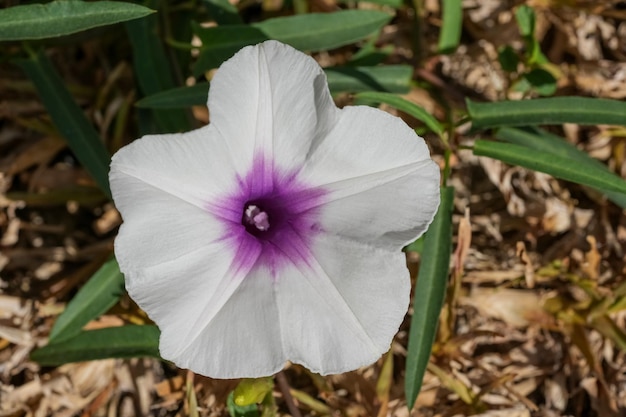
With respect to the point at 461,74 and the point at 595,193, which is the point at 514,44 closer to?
the point at 461,74

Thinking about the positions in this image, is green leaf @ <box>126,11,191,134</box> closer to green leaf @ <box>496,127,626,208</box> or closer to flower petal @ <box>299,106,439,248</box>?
flower petal @ <box>299,106,439,248</box>

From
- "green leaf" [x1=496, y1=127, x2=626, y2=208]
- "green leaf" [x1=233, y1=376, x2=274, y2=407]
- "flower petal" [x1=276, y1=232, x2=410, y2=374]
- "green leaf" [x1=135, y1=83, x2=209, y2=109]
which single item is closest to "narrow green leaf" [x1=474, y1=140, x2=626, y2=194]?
"green leaf" [x1=496, y1=127, x2=626, y2=208]

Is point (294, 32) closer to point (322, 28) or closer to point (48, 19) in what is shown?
point (322, 28)

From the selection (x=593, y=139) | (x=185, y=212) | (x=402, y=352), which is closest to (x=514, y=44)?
(x=593, y=139)

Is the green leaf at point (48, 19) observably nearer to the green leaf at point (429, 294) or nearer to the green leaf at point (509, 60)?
the green leaf at point (429, 294)

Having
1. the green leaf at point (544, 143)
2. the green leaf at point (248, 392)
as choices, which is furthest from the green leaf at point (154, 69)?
the green leaf at point (544, 143)

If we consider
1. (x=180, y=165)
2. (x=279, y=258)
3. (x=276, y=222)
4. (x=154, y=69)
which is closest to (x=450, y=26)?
(x=154, y=69)
